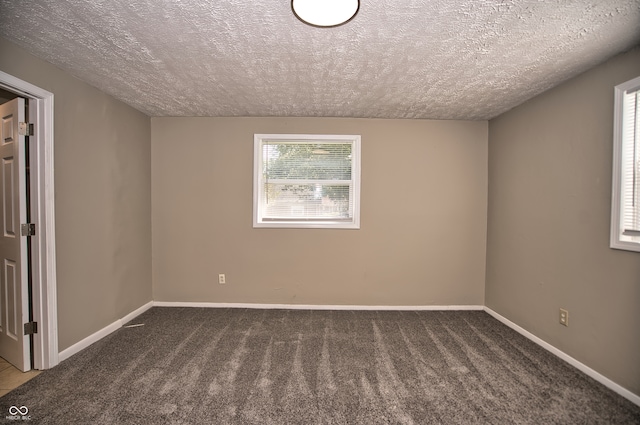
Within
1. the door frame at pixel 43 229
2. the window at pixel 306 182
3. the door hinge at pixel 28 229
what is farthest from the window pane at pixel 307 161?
the door hinge at pixel 28 229

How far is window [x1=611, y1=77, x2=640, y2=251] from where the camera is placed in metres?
1.79

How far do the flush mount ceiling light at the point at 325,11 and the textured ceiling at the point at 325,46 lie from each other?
0.51 feet

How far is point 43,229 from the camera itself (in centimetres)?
201

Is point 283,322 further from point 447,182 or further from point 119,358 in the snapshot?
point 447,182

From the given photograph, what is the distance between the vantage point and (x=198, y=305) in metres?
3.30

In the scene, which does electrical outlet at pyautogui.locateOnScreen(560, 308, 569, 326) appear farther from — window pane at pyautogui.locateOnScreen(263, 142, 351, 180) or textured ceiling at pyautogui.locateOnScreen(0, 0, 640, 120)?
window pane at pyautogui.locateOnScreen(263, 142, 351, 180)

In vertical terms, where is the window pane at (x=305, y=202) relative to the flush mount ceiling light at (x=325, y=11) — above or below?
below

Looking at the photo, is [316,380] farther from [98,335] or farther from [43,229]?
[43,229]

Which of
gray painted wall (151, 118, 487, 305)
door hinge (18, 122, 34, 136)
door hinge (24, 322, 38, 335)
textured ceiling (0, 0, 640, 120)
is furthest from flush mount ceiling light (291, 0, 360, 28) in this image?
door hinge (24, 322, 38, 335)

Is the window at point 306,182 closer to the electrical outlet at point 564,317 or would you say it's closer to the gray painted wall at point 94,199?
the gray painted wall at point 94,199

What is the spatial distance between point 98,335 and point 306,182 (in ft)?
8.81

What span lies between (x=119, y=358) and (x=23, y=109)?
2.13m

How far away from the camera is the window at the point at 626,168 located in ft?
5.88

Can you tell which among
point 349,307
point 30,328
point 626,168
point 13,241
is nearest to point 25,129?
point 13,241
